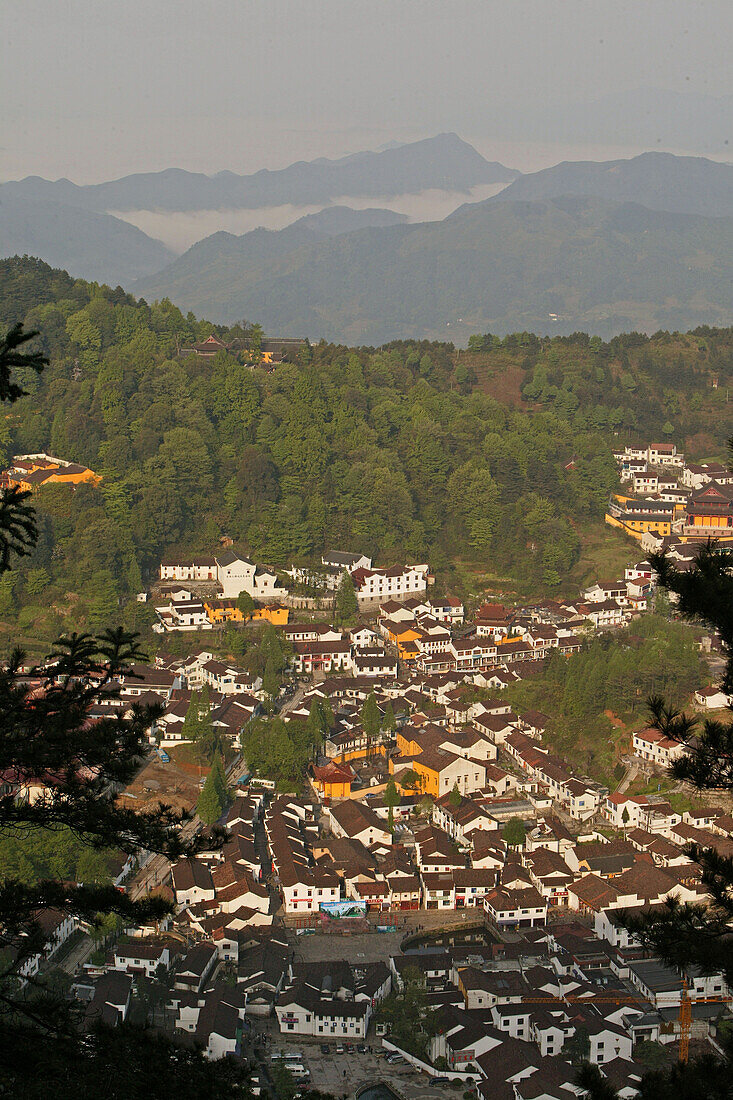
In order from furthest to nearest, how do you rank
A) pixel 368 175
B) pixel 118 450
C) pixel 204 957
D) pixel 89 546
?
pixel 368 175 < pixel 118 450 < pixel 89 546 < pixel 204 957

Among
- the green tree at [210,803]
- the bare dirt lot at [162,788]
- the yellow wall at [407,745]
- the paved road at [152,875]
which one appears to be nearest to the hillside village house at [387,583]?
the yellow wall at [407,745]

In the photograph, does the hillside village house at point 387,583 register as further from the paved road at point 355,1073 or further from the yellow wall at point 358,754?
the paved road at point 355,1073

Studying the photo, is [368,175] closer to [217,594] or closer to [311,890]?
[217,594]

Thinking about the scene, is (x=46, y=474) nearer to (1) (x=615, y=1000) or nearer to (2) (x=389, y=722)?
(2) (x=389, y=722)

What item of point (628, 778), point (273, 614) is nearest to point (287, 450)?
point (273, 614)

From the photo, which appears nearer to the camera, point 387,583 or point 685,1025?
point 685,1025

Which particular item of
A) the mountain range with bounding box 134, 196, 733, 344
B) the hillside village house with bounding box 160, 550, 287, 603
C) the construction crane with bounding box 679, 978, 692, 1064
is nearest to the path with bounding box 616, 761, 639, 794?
the construction crane with bounding box 679, 978, 692, 1064

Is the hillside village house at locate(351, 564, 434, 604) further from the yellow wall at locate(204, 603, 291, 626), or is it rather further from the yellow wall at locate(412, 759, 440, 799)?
the yellow wall at locate(412, 759, 440, 799)

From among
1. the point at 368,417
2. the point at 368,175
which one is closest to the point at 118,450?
the point at 368,417
